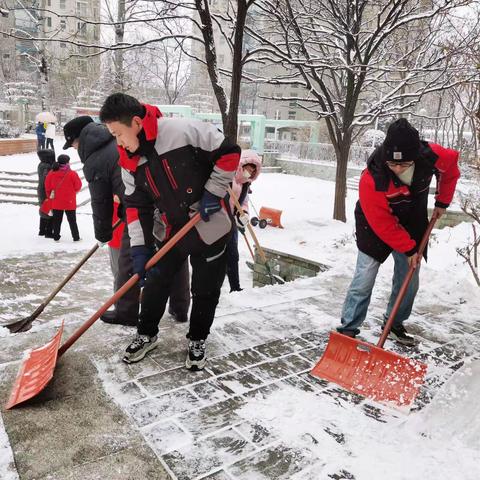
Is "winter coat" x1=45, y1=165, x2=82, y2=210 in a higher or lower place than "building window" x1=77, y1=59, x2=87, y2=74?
lower

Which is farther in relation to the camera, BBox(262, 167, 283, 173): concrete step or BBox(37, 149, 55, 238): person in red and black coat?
BBox(262, 167, 283, 173): concrete step

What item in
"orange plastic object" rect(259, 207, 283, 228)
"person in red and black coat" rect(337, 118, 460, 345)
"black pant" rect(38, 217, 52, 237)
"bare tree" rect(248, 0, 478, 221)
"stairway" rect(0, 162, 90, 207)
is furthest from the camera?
"stairway" rect(0, 162, 90, 207)

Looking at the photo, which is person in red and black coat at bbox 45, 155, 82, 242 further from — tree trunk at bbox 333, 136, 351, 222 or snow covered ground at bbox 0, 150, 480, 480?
tree trunk at bbox 333, 136, 351, 222

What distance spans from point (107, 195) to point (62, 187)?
5.58 meters

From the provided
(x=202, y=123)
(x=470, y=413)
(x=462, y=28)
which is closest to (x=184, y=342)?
(x=202, y=123)

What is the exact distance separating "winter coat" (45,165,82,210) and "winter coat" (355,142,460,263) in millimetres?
6650

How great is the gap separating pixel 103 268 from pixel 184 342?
186 inches

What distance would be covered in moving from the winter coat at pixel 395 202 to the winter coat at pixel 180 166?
3.35 ft

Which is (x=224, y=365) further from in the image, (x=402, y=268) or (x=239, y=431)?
(x=402, y=268)

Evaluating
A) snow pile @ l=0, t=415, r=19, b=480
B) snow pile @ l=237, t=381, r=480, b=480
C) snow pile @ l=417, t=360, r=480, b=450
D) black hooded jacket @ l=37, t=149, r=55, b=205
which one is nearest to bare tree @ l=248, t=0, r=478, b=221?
black hooded jacket @ l=37, t=149, r=55, b=205

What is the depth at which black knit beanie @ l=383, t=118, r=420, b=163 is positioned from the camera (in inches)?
114

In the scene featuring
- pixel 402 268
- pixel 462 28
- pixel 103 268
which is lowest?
pixel 103 268

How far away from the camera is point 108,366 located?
2.85 m

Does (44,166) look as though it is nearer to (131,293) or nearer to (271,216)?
(271,216)
